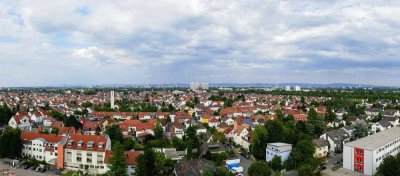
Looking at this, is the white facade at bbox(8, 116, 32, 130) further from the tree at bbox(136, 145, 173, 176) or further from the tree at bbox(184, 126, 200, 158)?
the tree at bbox(136, 145, 173, 176)

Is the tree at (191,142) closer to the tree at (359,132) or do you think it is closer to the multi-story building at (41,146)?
the multi-story building at (41,146)

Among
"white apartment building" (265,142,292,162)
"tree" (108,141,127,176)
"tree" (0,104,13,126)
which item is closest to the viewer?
"tree" (108,141,127,176)

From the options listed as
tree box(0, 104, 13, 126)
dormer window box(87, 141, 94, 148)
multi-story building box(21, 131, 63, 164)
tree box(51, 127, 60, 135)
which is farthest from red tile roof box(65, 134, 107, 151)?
tree box(0, 104, 13, 126)

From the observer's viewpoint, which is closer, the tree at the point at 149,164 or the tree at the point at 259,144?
the tree at the point at 149,164

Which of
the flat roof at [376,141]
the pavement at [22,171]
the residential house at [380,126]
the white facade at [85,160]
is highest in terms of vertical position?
the flat roof at [376,141]

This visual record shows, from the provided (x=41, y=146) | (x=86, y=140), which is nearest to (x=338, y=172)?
(x=86, y=140)

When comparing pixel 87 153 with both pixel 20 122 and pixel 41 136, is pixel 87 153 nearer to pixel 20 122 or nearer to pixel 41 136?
pixel 41 136

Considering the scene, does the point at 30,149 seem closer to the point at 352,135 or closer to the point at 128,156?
the point at 128,156

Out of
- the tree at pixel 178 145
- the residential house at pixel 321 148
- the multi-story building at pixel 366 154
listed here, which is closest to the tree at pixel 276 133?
the residential house at pixel 321 148
